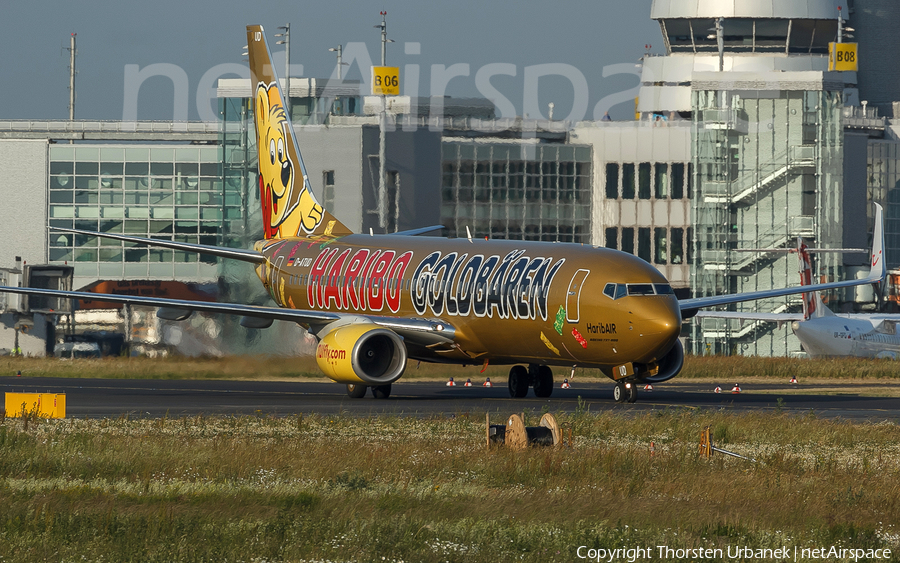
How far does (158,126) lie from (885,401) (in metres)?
75.4

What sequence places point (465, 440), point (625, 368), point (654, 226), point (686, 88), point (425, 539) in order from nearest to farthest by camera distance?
point (425, 539) → point (465, 440) → point (625, 368) → point (654, 226) → point (686, 88)

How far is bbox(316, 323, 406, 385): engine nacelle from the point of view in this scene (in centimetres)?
3278

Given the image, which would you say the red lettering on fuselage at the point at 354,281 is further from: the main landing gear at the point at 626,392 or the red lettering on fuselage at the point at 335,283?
the main landing gear at the point at 626,392

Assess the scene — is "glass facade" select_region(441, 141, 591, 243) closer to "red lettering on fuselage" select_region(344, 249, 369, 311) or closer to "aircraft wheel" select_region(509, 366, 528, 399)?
"red lettering on fuselage" select_region(344, 249, 369, 311)

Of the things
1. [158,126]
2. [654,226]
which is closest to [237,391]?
[654,226]

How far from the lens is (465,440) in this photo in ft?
72.4

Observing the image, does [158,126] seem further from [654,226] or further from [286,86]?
[654,226]

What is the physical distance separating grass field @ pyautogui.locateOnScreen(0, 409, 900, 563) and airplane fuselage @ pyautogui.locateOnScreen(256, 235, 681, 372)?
6463 millimetres

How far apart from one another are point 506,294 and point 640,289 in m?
3.71

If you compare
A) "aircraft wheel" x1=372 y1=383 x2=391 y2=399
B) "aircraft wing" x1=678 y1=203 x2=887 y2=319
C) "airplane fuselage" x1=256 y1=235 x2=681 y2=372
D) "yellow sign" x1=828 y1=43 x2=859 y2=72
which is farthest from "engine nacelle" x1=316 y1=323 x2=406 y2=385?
"yellow sign" x1=828 y1=43 x2=859 y2=72

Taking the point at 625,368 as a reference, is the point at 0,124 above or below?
above

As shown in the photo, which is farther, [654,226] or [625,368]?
[654,226]

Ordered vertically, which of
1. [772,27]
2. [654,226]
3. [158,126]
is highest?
[772,27]

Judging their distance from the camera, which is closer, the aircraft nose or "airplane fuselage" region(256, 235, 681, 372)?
the aircraft nose
